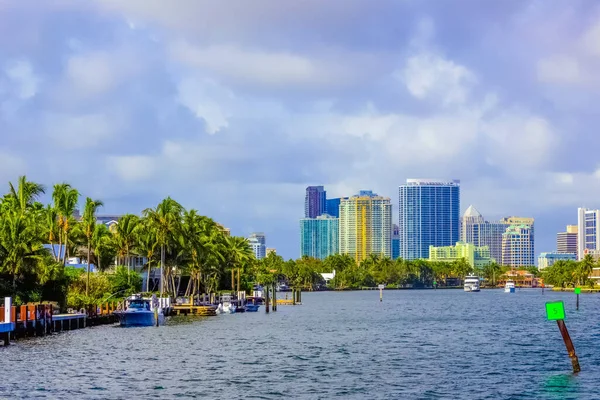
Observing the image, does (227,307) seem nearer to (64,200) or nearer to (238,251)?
(64,200)

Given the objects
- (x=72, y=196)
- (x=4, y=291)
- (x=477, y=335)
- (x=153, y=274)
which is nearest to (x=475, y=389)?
(x=477, y=335)

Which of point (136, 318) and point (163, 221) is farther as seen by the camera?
point (163, 221)

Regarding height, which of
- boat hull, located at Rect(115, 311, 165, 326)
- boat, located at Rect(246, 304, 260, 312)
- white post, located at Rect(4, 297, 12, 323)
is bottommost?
boat, located at Rect(246, 304, 260, 312)

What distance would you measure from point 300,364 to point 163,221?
228 feet

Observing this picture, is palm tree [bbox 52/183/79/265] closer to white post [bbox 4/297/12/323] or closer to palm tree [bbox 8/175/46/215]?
palm tree [bbox 8/175/46/215]

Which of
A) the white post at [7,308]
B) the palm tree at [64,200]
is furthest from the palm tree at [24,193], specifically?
the white post at [7,308]

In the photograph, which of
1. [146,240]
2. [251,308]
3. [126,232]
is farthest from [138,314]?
[251,308]

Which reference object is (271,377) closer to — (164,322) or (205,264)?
(164,322)

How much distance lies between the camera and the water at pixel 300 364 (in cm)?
4847

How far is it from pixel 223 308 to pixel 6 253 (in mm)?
52617

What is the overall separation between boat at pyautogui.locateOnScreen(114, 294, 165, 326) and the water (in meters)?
1.76

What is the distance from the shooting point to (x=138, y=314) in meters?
97.1

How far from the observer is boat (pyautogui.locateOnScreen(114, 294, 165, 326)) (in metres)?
96.7

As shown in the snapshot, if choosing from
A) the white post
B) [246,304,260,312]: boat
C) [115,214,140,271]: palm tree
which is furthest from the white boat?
the white post
